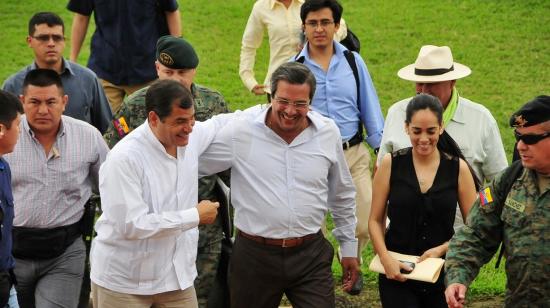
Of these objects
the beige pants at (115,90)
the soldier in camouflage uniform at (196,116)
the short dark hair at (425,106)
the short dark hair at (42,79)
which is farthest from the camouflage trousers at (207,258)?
the beige pants at (115,90)

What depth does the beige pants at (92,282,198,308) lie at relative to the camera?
6.31m

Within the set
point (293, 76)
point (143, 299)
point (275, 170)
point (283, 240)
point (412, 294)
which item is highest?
point (293, 76)

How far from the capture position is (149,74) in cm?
966

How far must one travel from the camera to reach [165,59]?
7.59 metres

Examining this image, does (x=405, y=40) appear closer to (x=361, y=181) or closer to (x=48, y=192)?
(x=361, y=181)

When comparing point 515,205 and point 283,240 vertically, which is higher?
point 515,205

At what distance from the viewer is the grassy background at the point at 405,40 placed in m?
15.5

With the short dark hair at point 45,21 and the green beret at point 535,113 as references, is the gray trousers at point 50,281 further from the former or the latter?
the green beret at point 535,113

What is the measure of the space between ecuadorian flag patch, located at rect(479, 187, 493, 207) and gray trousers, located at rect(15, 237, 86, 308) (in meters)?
2.78

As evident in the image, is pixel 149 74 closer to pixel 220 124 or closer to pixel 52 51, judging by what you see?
pixel 52 51

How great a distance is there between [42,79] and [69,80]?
0.89 m

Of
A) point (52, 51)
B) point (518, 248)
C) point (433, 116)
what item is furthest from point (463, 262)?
point (52, 51)

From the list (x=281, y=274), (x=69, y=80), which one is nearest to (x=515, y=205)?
(x=281, y=274)

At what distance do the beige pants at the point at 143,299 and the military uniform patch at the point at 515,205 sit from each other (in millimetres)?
1962
